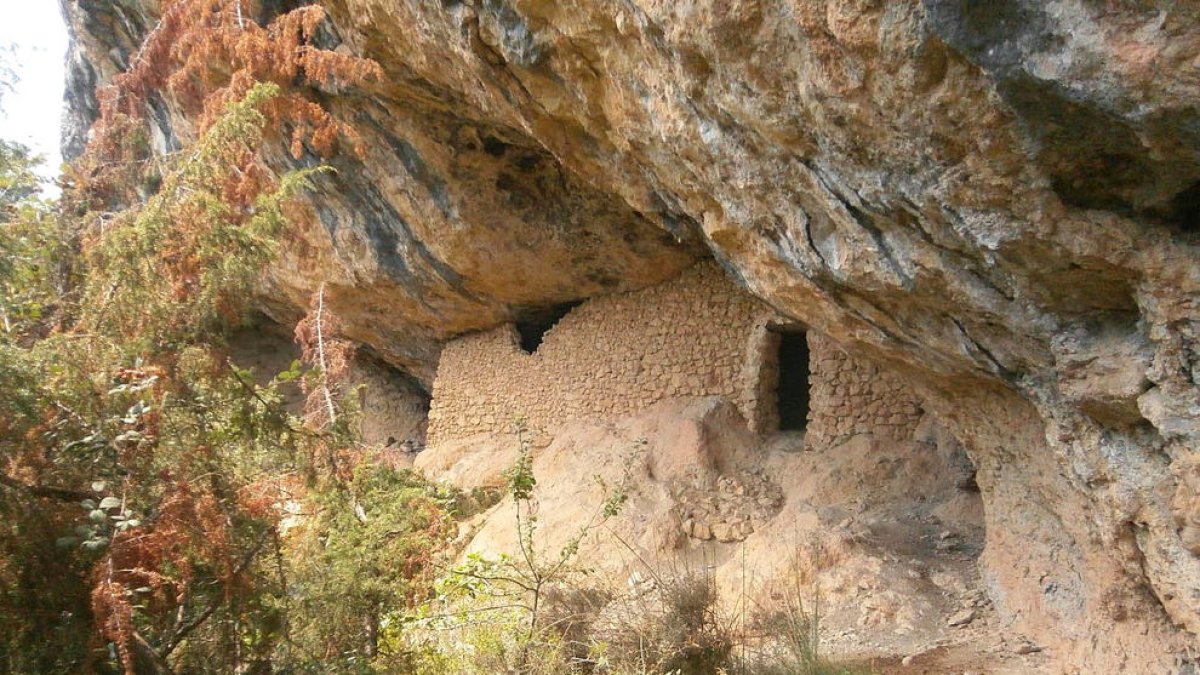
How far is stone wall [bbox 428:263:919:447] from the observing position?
25.6ft

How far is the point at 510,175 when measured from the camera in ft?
29.0

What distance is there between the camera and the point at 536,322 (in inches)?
468

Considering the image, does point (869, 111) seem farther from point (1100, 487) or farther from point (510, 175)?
point (510, 175)

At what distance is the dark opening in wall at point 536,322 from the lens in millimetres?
11453

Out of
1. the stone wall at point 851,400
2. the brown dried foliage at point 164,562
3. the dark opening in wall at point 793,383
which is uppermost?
the dark opening in wall at point 793,383

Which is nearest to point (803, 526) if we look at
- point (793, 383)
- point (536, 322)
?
point (793, 383)

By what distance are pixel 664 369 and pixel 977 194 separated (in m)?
6.30

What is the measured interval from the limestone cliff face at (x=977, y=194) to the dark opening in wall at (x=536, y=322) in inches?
193

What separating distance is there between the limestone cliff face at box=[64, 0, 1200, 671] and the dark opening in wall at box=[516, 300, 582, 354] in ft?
16.1

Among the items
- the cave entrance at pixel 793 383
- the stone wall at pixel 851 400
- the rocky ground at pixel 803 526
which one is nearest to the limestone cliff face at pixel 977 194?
the rocky ground at pixel 803 526

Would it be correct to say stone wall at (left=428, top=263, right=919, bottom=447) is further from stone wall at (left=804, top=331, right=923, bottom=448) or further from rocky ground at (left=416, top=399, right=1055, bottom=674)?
rocky ground at (left=416, top=399, right=1055, bottom=674)

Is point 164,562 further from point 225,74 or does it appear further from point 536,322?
point 536,322

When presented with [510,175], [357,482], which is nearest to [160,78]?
[510,175]

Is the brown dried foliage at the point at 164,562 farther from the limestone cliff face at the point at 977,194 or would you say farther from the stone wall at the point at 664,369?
the stone wall at the point at 664,369
